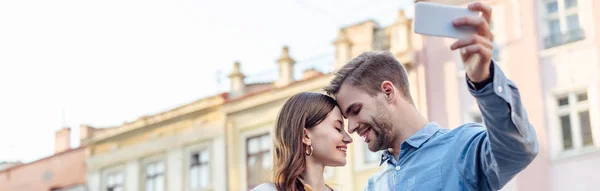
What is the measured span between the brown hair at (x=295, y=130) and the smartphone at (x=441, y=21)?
122 cm

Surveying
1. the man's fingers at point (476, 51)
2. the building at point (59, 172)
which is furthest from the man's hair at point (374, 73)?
the building at point (59, 172)

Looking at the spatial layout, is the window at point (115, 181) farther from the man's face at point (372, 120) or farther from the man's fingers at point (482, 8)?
the man's fingers at point (482, 8)

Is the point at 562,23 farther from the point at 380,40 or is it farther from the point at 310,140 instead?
the point at 310,140

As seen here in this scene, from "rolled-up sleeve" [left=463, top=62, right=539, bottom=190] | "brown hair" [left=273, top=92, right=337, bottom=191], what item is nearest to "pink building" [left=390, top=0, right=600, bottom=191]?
"brown hair" [left=273, top=92, right=337, bottom=191]

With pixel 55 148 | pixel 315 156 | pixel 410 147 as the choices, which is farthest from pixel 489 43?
pixel 55 148

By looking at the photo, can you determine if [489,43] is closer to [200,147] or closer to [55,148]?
[200,147]

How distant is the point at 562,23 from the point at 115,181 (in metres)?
11.1

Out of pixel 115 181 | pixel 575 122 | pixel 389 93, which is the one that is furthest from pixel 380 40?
pixel 389 93

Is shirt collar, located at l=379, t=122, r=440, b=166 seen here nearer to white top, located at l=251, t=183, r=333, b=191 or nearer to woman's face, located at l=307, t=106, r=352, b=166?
woman's face, located at l=307, t=106, r=352, b=166

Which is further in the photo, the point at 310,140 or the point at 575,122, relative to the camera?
the point at 575,122

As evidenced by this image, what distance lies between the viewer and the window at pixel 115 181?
806 inches

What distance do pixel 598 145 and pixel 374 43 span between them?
447 centimetres

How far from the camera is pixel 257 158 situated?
1722 cm

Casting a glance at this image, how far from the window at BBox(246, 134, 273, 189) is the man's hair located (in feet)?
44.7
